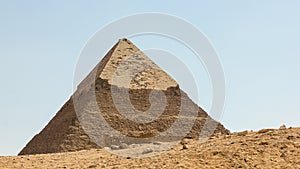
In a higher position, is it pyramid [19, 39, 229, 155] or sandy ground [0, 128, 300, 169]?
pyramid [19, 39, 229, 155]

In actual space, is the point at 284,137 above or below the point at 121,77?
below

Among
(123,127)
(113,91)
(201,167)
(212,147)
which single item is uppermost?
(113,91)

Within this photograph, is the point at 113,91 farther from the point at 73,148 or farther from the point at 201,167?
the point at 201,167

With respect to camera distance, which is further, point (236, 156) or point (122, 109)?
point (122, 109)

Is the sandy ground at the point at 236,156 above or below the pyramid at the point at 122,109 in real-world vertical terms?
below

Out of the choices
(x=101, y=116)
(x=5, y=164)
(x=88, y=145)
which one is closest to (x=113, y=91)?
(x=101, y=116)

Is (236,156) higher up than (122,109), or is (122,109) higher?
(122,109)

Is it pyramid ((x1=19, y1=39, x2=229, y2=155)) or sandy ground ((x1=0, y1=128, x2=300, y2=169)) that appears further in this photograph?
pyramid ((x1=19, y1=39, x2=229, y2=155))

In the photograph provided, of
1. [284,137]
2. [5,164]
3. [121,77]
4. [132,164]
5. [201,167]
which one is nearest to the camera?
[201,167]
